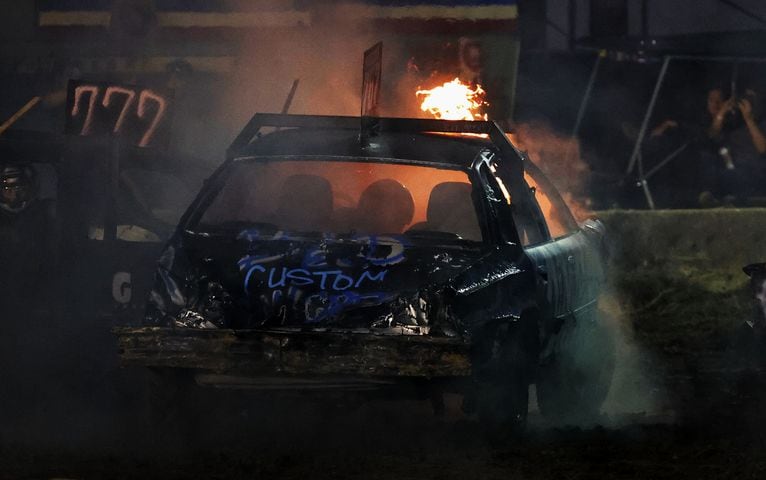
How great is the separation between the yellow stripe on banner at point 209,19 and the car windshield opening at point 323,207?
13679 millimetres

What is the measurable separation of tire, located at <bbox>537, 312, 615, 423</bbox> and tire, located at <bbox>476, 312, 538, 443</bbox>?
892mm

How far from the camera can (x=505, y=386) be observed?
26.4 feet

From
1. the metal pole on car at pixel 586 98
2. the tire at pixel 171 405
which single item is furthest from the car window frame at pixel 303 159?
the metal pole on car at pixel 586 98

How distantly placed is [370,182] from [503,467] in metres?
2.76

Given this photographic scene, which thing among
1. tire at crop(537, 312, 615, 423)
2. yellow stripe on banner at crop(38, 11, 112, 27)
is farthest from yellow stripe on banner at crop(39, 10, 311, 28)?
tire at crop(537, 312, 615, 423)

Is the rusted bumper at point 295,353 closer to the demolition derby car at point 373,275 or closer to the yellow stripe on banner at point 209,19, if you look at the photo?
the demolition derby car at point 373,275

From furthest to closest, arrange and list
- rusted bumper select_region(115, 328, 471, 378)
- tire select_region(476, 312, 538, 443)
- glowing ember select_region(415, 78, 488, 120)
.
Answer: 1. glowing ember select_region(415, 78, 488, 120)
2. tire select_region(476, 312, 538, 443)
3. rusted bumper select_region(115, 328, 471, 378)

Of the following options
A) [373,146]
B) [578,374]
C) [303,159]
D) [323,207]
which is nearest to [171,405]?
[323,207]

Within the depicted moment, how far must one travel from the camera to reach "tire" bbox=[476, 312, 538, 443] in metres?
7.93

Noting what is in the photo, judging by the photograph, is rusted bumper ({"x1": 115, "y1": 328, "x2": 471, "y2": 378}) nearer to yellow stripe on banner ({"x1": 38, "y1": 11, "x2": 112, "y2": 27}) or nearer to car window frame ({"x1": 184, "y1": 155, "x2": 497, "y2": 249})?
car window frame ({"x1": 184, "y1": 155, "x2": 497, "y2": 249})

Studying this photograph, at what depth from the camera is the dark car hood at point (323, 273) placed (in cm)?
779

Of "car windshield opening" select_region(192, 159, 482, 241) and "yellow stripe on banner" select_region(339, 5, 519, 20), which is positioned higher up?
"yellow stripe on banner" select_region(339, 5, 519, 20)

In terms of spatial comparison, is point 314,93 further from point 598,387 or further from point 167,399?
point 167,399

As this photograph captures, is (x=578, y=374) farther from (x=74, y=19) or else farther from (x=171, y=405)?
(x=74, y=19)
